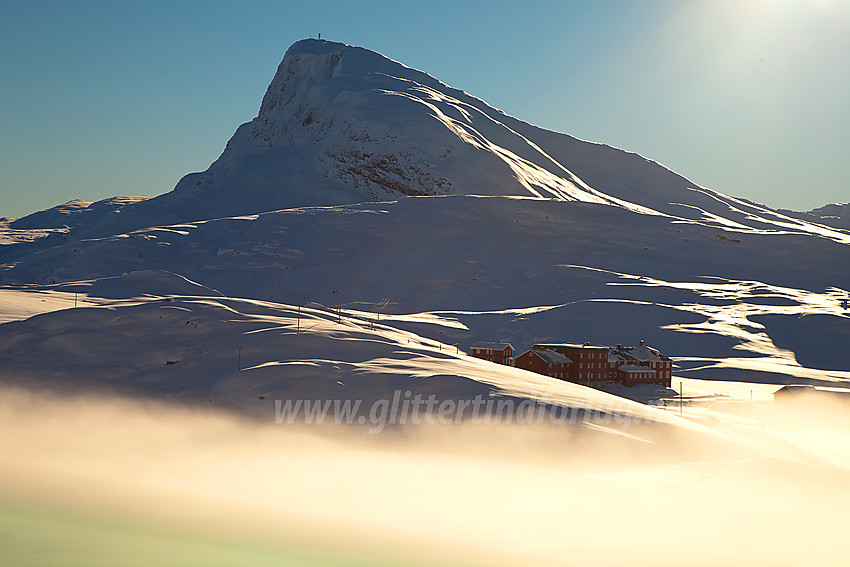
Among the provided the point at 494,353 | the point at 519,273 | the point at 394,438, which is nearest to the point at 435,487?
the point at 394,438

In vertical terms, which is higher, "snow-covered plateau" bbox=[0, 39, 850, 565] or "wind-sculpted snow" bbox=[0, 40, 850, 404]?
"wind-sculpted snow" bbox=[0, 40, 850, 404]

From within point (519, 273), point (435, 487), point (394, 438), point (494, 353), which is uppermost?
point (519, 273)

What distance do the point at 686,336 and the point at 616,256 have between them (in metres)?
56.8

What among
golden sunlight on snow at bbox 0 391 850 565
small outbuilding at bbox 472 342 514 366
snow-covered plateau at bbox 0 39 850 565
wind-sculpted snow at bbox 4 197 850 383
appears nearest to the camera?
golden sunlight on snow at bbox 0 391 850 565

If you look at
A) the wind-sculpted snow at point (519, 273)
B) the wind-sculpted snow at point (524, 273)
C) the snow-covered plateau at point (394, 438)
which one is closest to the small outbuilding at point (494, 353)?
the snow-covered plateau at point (394, 438)

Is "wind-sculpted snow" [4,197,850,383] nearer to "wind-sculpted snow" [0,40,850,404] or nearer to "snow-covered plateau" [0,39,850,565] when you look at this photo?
"wind-sculpted snow" [0,40,850,404]

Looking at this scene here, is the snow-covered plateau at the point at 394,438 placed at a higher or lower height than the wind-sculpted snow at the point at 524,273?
lower

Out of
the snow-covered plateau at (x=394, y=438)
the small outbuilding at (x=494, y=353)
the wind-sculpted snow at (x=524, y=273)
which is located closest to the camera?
the snow-covered plateau at (x=394, y=438)

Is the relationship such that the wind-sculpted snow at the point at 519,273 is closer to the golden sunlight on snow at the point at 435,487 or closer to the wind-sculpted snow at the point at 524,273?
the wind-sculpted snow at the point at 524,273

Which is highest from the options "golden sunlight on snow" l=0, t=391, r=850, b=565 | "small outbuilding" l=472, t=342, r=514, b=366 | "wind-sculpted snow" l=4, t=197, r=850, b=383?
"wind-sculpted snow" l=4, t=197, r=850, b=383

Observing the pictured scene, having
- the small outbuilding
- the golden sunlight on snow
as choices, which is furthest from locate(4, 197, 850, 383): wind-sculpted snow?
the golden sunlight on snow

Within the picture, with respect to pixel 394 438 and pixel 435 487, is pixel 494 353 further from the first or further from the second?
pixel 435 487

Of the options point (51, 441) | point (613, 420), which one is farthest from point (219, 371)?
point (613, 420)

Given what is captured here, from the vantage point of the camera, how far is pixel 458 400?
4531 cm
